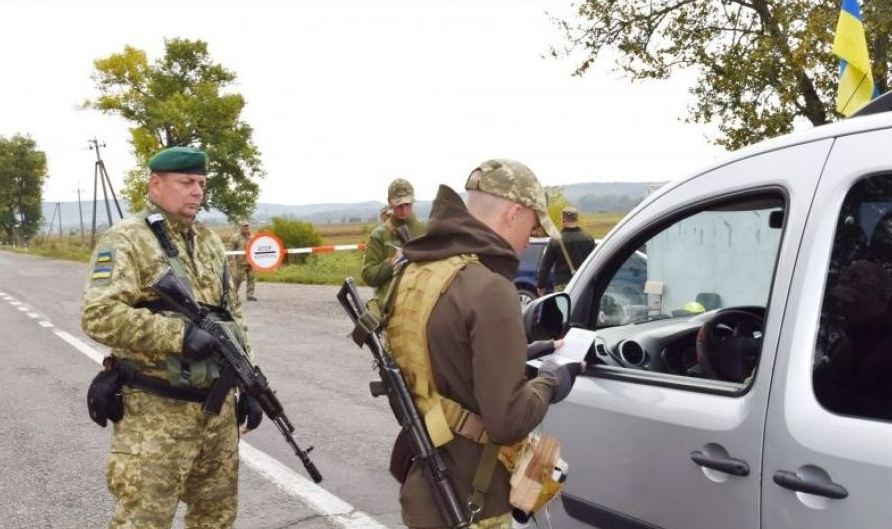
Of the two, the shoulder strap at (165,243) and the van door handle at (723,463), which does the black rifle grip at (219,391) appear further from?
the van door handle at (723,463)

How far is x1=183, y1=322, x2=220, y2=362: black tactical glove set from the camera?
298cm

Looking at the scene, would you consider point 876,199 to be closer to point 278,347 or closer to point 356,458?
point 356,458

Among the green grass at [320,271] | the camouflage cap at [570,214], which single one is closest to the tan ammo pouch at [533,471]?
the camouflage cap at [570,214]

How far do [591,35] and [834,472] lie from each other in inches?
576

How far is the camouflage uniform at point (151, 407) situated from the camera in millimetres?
2973

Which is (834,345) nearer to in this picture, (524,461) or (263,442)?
(524,461)

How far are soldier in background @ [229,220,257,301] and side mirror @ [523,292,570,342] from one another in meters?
14.5

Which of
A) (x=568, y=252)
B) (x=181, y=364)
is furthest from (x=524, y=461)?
(x=568, y=252)

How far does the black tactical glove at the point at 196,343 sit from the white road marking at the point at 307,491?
176 cm

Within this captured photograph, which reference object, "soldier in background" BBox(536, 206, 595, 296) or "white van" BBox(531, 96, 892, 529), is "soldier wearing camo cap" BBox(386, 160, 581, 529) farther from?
"soldier in background" BBox(536, 206, 595, 296)

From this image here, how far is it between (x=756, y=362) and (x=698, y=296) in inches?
29.3

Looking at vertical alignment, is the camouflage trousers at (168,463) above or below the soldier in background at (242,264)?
above

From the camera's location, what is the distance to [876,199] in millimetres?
1947

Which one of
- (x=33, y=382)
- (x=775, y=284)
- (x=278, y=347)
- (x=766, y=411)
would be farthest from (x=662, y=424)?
(x=278, y=347)
